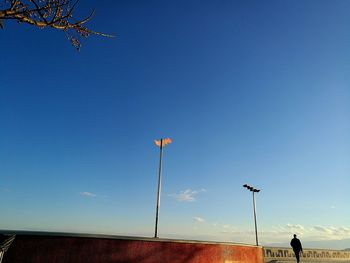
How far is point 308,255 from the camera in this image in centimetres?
3281

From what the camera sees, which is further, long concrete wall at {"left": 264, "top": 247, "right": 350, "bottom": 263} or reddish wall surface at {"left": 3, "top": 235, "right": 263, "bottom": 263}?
long concrete wall at {"left": 264, "top": 247, "right": 350, "bottom": 263}

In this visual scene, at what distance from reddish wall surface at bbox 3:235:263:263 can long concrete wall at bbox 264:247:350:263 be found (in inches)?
588

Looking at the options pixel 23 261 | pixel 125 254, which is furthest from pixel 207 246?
pixel 23 261

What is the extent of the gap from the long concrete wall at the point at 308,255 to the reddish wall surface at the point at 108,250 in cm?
1494

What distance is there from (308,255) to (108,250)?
93.0 feet

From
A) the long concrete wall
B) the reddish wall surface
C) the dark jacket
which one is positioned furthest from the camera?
the long concrete wall

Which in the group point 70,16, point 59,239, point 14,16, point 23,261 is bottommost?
point 23,261

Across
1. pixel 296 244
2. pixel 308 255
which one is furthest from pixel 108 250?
pixel 308 255

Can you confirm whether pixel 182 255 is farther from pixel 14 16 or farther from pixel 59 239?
pixel 14 16

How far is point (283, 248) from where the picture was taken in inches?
1218

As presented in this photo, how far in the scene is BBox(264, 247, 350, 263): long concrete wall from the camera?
2958 cm

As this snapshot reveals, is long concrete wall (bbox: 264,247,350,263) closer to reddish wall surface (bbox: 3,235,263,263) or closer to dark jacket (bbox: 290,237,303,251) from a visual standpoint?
dark jacket (bbox: 290,237,303,251)

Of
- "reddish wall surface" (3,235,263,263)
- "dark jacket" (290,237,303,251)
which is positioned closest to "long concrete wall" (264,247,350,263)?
"dark jacket" (290,237,303,251)

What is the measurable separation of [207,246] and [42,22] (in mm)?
13230
